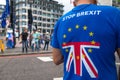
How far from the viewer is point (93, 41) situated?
2.46m

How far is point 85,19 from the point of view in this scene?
8.23 feet

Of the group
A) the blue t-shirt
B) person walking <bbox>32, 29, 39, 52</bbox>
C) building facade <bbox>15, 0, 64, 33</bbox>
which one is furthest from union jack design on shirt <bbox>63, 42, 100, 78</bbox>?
building facade <bbox>15, 0, 64, 33</bbox>

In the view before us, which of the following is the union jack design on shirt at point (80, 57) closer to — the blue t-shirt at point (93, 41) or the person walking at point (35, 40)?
the blue t-shirt at point (93, 41)

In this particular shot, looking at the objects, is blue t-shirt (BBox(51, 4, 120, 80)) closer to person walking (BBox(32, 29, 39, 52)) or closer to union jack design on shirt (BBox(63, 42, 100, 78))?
union jack design on shirt (BBox(63, 42, 100, 78))

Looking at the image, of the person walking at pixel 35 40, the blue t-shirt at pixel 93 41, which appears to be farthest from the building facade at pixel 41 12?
the blue t-shirt at pixel 93 41

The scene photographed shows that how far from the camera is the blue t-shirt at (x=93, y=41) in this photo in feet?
8.00

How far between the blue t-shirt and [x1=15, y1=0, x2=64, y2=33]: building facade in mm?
128291

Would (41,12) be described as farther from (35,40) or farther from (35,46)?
(35,40)

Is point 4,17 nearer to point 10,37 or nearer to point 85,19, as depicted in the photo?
point 10,37

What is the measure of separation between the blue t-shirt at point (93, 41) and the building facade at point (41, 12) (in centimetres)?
12829

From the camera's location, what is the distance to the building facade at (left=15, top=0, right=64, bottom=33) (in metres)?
136

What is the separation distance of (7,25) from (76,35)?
26246mm

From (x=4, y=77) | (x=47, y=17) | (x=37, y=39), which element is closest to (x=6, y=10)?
(x=37, y=39)

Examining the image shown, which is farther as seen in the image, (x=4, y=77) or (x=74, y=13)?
(x=4, y=77)
